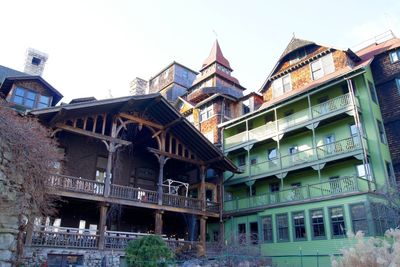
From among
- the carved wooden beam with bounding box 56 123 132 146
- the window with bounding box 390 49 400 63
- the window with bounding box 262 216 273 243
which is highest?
the window with bounding box 390 49 400 63

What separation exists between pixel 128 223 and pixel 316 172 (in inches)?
527

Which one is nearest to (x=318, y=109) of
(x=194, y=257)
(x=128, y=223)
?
(x=194, y=257)

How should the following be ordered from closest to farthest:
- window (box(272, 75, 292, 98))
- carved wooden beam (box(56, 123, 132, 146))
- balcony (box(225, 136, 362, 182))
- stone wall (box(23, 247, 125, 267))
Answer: stone wall (box(23, 247, 125, 267)) → carved wooden beam (box(56, 123, 132, 146)) → balcony (box(225, 136, 362, 182)) → window (box(272, 75, 292, 98))

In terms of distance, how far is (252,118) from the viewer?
27.8 m

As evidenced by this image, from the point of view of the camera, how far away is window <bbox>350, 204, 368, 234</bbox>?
17719 mm

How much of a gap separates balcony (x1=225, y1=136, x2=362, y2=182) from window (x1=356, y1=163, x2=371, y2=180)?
1098 millimetres

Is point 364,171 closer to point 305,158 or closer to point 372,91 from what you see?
point 305,158

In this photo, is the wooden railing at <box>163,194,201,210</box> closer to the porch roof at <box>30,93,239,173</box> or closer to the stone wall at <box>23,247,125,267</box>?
the porch roof at <box>30,93,239,173</box>

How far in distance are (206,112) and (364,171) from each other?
15.9 m

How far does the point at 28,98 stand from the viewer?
2366 cm

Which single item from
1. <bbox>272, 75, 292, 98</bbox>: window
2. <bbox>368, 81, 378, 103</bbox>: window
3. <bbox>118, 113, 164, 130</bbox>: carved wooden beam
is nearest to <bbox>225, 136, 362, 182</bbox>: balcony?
<bbox>368, 81, 378, 103</bbox>: window

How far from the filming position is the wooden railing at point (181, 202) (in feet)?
71.3

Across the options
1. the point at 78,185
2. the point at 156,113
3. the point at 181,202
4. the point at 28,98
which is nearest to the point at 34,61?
the point at 28,98

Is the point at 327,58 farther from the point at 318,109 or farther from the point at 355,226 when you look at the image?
the point at 355,226
